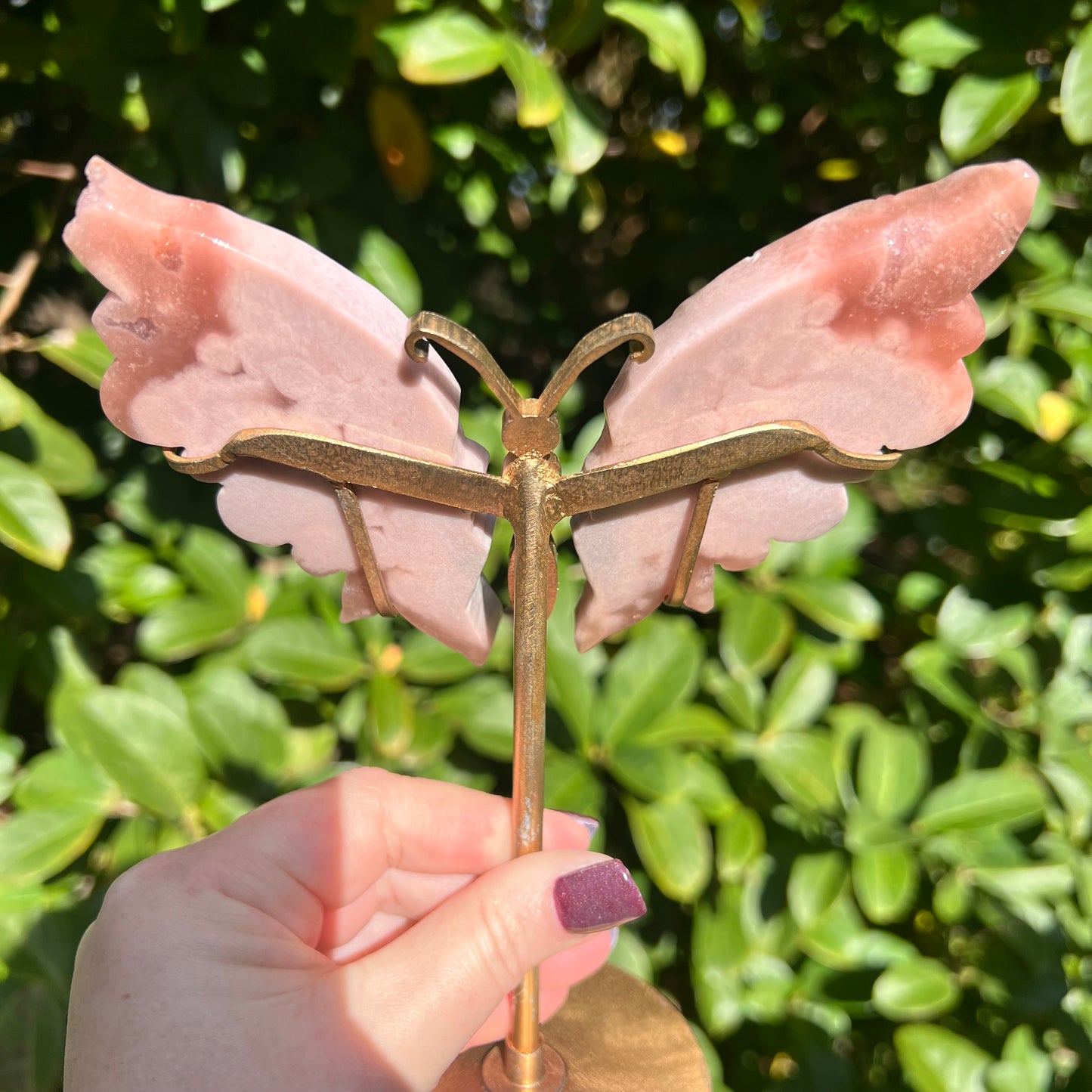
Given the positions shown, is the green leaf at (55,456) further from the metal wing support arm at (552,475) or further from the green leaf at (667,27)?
the green leaf at (667,27)

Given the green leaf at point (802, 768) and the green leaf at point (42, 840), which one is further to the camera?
the green leaf at point (802, 768)

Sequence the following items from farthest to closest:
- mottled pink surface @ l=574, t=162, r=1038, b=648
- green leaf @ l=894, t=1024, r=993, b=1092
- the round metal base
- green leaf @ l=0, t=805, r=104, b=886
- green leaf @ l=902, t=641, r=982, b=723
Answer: green leaf @ l=902, t=641, r=982, b=723 < green leaf @ l=894, t=1024, r=993, b=1092 < green leaf @ l=0, t=805, r=104, b=886 < the round metal base < mottled pink surface @ l=574, t=162, r=1038, b=648

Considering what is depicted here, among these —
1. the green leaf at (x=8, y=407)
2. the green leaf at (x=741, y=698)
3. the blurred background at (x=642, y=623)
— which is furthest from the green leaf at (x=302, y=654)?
the green leaf at (x=741, y=698)

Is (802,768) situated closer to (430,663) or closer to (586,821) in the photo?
(586,821)

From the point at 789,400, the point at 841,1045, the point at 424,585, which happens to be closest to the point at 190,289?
the point at 424,585

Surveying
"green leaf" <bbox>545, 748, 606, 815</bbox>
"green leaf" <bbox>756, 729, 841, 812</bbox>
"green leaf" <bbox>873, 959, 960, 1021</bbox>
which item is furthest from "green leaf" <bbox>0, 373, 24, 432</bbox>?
"green leaf" <bbox>873, 959, 960, 1021</bbox>

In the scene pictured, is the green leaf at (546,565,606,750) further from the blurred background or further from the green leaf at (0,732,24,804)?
the green leaf at (0,732,24,804)
